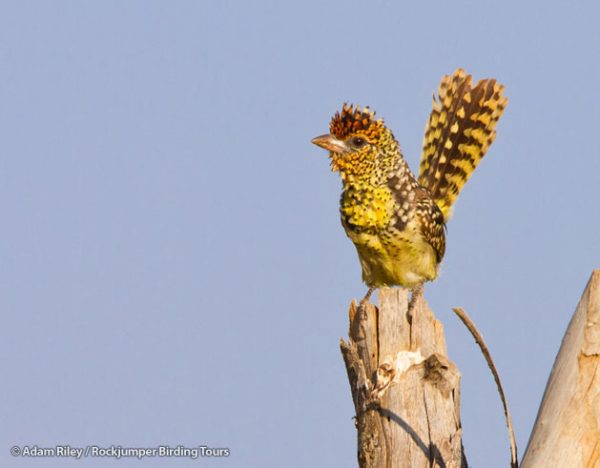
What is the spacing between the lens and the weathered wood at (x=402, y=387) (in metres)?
5.10

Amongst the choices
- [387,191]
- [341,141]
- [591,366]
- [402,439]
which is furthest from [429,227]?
[591,366]

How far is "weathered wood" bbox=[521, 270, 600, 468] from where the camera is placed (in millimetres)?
4363

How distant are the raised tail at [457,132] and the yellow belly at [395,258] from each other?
1.05m

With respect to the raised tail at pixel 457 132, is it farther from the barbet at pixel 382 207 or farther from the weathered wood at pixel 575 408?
the weathered wood at pixel 575 408

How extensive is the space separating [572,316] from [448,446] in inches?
38.4

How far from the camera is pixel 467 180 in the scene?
874 cm

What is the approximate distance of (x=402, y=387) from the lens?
205 inches

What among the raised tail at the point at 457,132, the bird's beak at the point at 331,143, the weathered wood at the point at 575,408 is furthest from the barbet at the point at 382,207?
the weathered wood at the point at 575,408

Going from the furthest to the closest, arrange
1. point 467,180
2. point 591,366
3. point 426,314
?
point 467,180 < point 426,314 < point 591,366

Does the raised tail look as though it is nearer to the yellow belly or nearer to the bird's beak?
the yellow belly

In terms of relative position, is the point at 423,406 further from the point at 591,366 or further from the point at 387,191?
the point at 387,191

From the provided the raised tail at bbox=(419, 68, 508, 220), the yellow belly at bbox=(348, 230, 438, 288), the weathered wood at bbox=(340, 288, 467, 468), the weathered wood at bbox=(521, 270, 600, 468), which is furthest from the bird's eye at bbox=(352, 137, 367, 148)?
the weathered wood at bbox=(521, 270, 600, 468)

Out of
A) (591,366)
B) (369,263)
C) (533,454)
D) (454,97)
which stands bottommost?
(533,454)

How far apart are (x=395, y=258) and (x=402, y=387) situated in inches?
97.9
